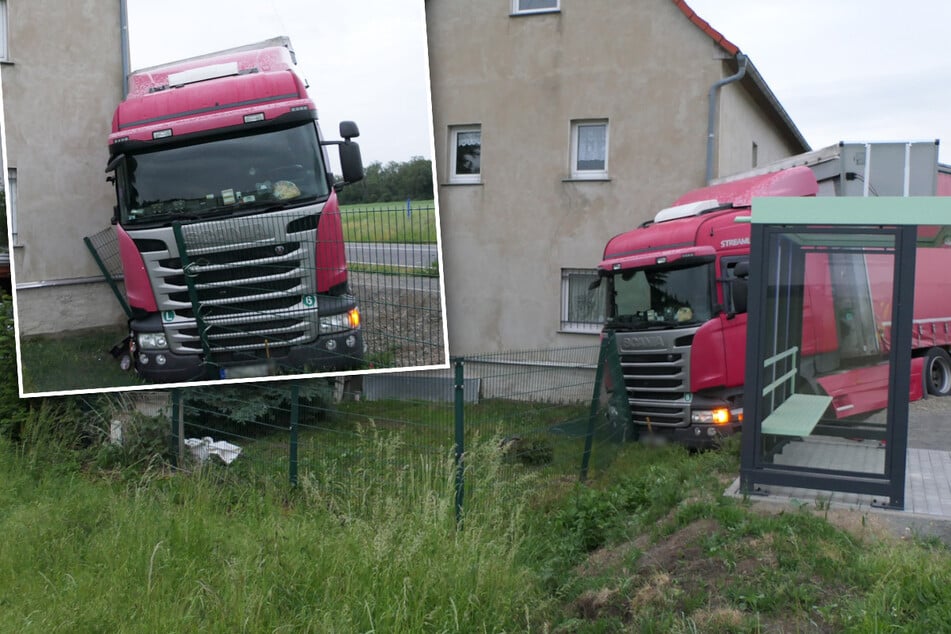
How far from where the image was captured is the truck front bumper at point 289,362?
517cm

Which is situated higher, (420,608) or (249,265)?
(249,265)

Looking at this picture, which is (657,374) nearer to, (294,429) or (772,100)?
(294,429)

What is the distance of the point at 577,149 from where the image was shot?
1552 centimetres

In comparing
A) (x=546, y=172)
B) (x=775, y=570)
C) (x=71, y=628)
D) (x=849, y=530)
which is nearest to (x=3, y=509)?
(x=71, y=628)

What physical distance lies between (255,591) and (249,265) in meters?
1.89

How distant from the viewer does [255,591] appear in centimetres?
478

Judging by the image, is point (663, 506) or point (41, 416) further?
point (41, 416)

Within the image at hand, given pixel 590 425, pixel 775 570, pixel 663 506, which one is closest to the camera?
pixel 775 570

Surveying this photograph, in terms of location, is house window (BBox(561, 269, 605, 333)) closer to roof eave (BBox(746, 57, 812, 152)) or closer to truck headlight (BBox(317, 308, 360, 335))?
roof eave (BBox(746, 57, 812, 152))

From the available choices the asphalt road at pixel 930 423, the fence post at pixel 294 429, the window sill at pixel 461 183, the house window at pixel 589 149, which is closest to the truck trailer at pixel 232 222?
the fence post at pixel 294 429

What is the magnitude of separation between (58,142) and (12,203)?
1.47 ft

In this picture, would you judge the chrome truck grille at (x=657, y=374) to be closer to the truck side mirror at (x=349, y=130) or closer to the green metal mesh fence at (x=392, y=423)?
the green metal mesh fence at (x=392, y=423)

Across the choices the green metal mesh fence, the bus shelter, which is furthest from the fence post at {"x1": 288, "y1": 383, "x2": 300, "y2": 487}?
the bus shelter

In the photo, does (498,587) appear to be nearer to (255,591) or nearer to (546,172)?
(255,591)
